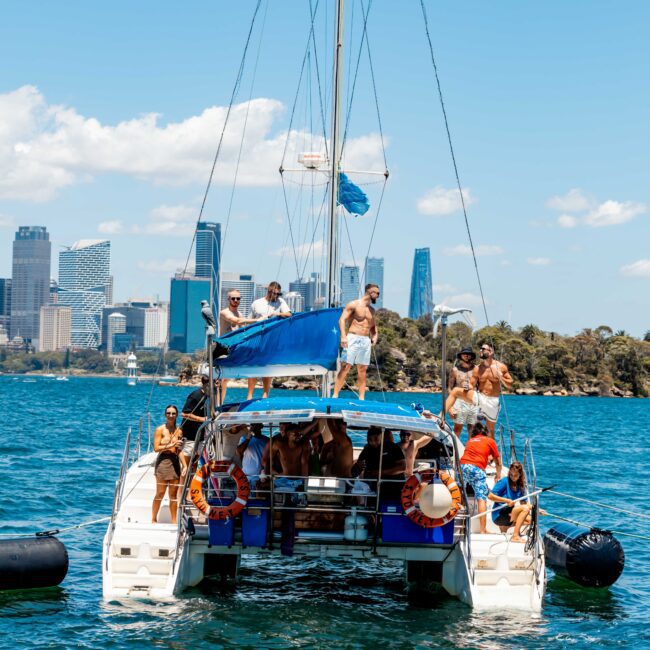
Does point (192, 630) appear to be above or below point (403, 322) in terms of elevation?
below

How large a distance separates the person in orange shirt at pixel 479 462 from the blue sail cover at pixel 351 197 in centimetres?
542

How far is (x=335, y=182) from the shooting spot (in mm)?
18234

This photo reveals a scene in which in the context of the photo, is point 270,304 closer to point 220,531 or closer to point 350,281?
point 350,281

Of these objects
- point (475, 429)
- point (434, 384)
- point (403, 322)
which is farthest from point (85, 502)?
point (403, 322)

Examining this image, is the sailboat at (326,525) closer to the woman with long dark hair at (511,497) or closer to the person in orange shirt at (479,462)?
the woman with long dark hair at (511,497)

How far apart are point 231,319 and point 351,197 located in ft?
10.9

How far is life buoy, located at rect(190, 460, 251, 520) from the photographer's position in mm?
12930

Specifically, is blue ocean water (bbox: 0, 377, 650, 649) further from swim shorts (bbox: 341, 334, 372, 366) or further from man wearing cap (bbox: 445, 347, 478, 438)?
swim shorts (bbox: 341, 334, 372, 366)

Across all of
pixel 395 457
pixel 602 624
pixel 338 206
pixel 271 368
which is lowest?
pixel 602 624

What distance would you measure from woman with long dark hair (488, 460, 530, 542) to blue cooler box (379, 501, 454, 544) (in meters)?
1.28

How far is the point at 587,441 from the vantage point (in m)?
52.4

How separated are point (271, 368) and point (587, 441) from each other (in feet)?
129

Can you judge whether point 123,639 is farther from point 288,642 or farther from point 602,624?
point 602,624

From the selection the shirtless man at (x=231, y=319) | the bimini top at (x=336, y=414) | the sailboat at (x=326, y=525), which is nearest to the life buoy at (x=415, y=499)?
the sailboat at (x=326, y=525)
